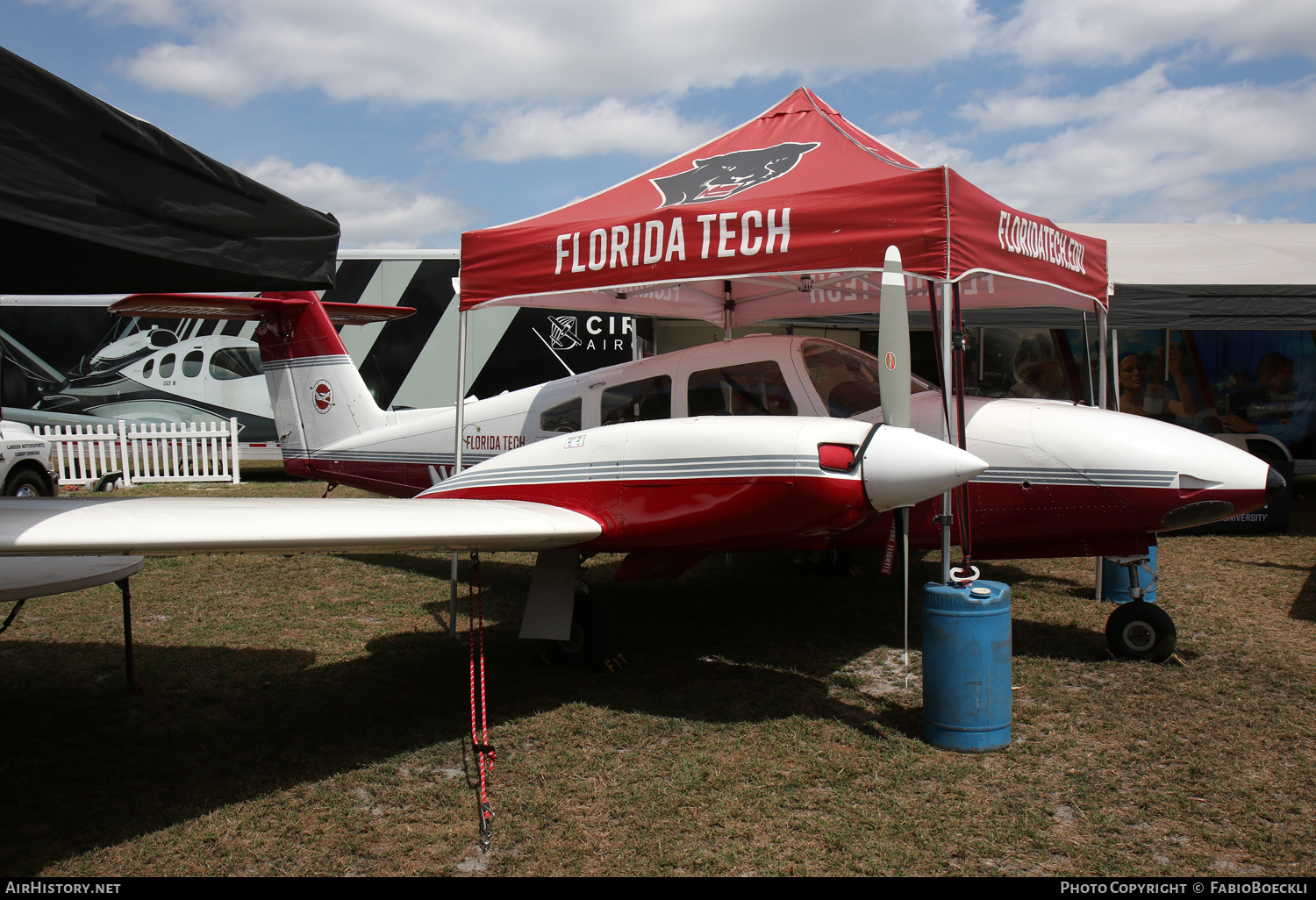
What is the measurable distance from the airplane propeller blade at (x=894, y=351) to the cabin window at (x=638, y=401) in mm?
1849

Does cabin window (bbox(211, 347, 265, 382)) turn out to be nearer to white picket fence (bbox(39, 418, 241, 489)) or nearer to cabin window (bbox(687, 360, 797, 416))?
white picket fence (bbox(39, 418, 241, 489))

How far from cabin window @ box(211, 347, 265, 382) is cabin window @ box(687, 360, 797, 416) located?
37.1 feet

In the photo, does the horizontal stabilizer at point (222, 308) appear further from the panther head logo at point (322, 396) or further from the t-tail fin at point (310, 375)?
the panther head logo at point (322, 396)

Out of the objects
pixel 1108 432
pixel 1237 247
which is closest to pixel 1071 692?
pixel 1108 432

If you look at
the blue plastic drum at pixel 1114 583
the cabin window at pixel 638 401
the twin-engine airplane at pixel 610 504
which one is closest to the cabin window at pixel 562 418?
the cabin window at pixel 638 401

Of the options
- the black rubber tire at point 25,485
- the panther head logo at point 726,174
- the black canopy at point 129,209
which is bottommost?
the black rubber tire at point 25,485

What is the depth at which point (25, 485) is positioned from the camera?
1095 cm

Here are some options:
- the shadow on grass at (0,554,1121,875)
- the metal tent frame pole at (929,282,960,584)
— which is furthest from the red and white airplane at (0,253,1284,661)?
the shadow on grass at (0,554,1121,875)

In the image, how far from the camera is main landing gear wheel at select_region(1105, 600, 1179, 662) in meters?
5.25

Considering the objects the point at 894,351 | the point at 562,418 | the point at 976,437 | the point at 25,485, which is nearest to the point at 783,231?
the point at 894,351

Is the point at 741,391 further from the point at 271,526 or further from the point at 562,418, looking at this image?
the point at 271,526

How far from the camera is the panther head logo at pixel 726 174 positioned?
5719 millimetres

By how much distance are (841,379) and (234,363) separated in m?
12.4

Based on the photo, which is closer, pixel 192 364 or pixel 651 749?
pixel 651 749
